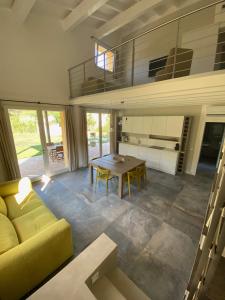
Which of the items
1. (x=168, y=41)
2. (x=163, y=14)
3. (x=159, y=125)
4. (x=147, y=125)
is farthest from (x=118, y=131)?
(x=163, y=14)

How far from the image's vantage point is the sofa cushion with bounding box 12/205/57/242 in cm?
185

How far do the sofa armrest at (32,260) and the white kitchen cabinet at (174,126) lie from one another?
4.11 meters

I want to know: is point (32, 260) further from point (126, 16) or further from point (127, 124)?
point (126, 16)

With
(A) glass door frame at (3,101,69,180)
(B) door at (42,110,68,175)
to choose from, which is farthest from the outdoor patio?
(A) glass door frame at (3,101,69,180)

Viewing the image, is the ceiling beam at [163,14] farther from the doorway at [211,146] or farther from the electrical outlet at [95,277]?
the electrical outlet at [95,277]

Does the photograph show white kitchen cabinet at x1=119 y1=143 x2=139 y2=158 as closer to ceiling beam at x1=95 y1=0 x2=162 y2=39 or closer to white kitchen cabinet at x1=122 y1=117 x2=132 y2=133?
white kitchen cabinet at x1=122 y1=117 x2=132 y2=133

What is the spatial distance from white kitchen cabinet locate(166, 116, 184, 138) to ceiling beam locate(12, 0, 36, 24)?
4455 mm

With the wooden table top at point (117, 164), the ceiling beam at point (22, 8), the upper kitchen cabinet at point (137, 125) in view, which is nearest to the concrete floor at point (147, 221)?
the wooden table top at point (117, 164)

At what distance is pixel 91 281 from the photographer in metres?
1.24

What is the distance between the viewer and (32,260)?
140 cm

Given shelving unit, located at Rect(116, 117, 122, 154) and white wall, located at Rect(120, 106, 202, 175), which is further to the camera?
shelving unit, located at Rect(116, 117, 122, 154)

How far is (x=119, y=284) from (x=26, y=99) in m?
4.23

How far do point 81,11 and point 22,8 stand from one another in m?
1.29

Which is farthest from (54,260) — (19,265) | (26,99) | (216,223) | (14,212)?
(26,99)
